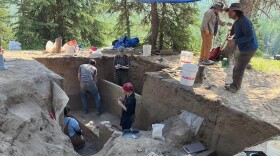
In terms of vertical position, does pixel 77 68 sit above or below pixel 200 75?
below

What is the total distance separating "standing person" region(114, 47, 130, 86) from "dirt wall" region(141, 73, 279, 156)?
1273mm

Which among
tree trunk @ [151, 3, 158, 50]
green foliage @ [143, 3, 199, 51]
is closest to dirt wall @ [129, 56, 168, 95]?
tree trunk @ [151, 3, 158, 50]

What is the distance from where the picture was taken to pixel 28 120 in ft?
14.9

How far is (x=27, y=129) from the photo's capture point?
4.43 meters

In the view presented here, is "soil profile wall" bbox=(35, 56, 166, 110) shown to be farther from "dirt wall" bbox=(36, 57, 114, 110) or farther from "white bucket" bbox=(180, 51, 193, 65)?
"white bucket" bbox=(180, 51, 193, 65)

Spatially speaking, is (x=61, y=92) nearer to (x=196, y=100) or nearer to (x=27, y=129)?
(x=27, y=129)

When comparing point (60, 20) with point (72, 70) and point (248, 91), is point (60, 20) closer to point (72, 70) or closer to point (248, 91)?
point (72, 70)

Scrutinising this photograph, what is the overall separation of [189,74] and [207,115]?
1.09 meters

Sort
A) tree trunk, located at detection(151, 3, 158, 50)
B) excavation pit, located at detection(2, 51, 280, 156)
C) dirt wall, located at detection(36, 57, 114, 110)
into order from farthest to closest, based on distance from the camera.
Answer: tree trunk, located at detection(151, 3, 158, 50) < dirt wall, located at detection(36, 57, 114, 110) < excavation pit, located at detection(2, 51, 280, 156)

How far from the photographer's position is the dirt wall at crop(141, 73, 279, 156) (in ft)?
17.3

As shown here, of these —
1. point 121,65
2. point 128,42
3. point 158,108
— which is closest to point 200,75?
point 158,108

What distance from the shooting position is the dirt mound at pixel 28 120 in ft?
13.6

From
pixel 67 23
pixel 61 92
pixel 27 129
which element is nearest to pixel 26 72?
pixel 61 92

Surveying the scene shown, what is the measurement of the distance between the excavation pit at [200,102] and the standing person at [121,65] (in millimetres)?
374
